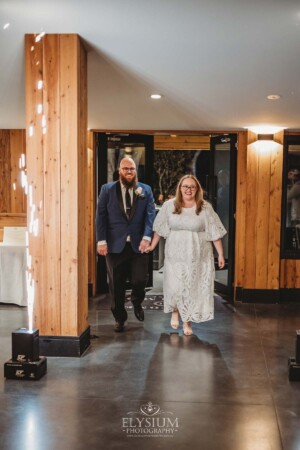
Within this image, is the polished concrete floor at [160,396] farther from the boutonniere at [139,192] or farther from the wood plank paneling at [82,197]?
the boutonniere at [139,192]

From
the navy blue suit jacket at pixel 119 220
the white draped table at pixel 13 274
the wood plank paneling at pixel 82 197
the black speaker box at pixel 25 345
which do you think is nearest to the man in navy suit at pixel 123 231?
the navy blue suit jacket at pixel 119 220

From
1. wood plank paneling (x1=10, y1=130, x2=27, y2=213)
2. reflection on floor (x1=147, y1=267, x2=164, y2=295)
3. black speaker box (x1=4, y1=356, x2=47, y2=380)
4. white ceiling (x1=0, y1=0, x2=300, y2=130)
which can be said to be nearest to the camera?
white ceiling (x1=0, y1=0, x2=300, y2=130)

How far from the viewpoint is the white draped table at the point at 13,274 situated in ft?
18.8

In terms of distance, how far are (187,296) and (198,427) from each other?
73.4 inches

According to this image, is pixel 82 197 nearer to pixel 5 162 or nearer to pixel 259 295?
pixel 259 295

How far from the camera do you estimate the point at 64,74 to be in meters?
3.60

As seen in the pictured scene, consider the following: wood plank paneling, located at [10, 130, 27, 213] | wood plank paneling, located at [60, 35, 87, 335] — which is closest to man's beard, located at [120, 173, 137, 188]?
wood plank paneling, located at [60, 35, 87, 335]

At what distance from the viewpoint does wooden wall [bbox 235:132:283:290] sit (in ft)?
20.7

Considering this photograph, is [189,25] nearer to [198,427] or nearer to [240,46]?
[240,46]

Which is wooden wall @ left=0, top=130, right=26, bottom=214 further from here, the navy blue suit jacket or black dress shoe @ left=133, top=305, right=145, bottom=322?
black dress shoe @ left=133, top=305, right=145, bottom=322

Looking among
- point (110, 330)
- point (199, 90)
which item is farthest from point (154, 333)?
point (199, 90)

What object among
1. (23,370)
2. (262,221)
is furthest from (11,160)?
(23,370)

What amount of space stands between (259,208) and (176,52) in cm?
336

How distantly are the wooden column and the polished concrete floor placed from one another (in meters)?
0.40
